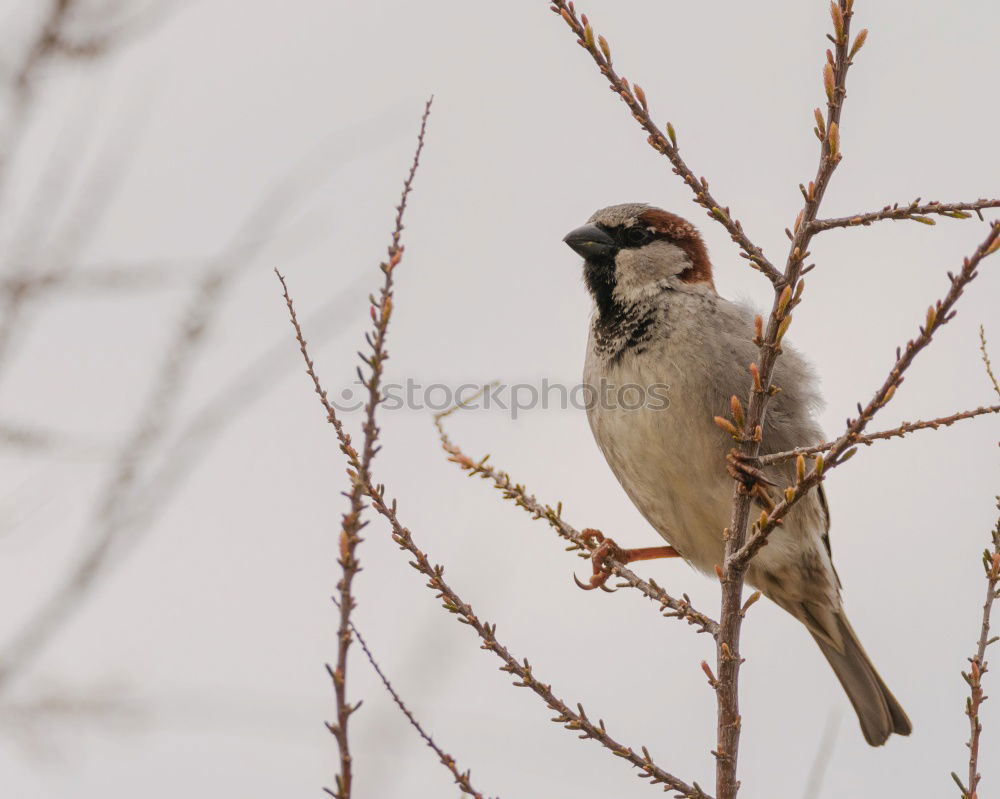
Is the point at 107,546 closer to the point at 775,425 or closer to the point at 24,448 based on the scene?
the point at 24,448

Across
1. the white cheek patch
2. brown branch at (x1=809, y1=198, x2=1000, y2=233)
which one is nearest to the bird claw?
the white cheek patch

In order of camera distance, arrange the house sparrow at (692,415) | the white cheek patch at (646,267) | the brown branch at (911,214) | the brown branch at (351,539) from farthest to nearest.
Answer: the white cheek patch at (646,267)
the house sparrow at (692,415)
the brown branch at (911,214)
the brown branch at (351,539)

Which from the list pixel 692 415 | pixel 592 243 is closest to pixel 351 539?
pixel 692 415

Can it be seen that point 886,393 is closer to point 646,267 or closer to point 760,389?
point 760,389

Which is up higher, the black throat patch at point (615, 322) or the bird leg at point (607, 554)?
the black throat patch at point (615, 322)

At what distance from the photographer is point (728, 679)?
2086 millimetres

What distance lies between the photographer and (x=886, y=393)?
167 centimetres

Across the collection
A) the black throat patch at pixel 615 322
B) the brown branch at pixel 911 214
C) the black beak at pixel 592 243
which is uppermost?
the black beak at pixel 592 243

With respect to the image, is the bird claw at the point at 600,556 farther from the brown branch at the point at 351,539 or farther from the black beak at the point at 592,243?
the brown branch at the point at 351,539

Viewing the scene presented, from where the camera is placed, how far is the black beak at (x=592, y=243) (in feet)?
12.0

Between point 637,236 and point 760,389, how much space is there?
5.91 ft

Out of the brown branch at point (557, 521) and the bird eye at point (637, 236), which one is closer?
the brown branch at point (557, 521)

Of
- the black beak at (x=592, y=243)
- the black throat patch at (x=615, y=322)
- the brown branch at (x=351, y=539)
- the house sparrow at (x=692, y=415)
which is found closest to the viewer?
the brown branch at (x=351, y=539)

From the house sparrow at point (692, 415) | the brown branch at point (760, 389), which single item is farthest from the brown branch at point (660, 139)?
the house sparrow at point (692, 415)
